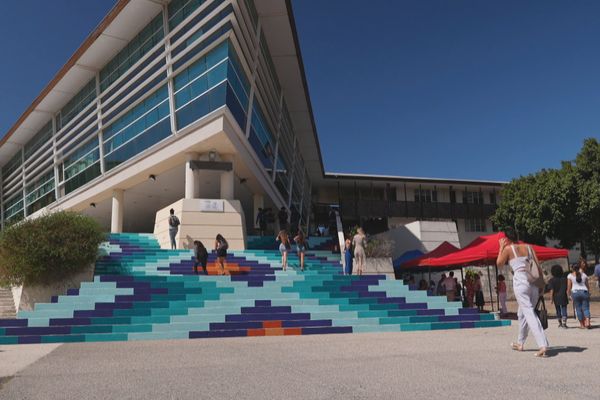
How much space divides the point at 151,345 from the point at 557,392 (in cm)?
617

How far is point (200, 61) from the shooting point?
21.2m

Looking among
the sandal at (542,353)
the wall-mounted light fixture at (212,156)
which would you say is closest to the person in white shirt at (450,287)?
the wall-mounted light fixture at (212,156)

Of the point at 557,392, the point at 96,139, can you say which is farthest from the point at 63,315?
the point at 96,139

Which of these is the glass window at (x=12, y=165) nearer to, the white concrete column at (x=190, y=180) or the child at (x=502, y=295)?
the white concrete column at (x=190, y=180)

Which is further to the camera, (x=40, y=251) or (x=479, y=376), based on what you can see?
(x=40, y=251)

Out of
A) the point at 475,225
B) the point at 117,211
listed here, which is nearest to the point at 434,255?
the point at 117,211

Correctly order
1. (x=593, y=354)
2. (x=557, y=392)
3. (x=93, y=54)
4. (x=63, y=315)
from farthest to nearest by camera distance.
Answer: (x=93, y=54) < (x=63, y=315) < (x=593, y=354) < (x=557, y=392)

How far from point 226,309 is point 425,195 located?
102ft

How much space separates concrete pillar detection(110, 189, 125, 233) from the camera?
26.3 metres

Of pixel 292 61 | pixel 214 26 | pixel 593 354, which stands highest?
pixel 292 61

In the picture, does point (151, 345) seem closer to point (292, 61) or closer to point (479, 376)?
point (479, 376)

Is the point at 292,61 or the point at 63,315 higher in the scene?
the point at 292,61

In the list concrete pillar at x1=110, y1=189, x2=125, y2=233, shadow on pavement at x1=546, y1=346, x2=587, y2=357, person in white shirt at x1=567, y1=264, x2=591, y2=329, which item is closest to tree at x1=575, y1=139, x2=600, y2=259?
person in white shirt at x1=567, y1=264, x2=591, y2=329

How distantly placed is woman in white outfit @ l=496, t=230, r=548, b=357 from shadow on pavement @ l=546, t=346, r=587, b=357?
25 centimetres
